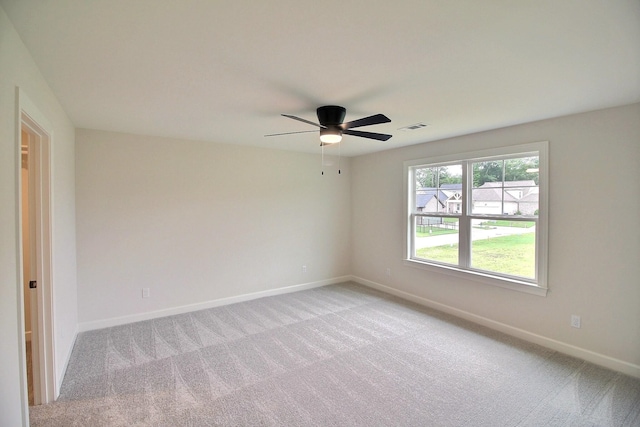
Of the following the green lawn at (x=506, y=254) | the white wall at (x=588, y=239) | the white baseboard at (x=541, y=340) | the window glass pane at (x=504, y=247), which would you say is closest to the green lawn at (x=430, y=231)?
the green lawn at (x=506, y=254)

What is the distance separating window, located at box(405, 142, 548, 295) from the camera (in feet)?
11.1

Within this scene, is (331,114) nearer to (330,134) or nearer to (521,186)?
(330,134)

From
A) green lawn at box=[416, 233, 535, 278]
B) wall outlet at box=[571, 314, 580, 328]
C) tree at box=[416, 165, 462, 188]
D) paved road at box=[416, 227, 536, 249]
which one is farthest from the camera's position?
tree at box=[416, 165, 462, 188]

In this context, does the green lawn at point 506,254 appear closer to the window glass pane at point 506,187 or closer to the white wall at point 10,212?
the window glass pane at point 506,187

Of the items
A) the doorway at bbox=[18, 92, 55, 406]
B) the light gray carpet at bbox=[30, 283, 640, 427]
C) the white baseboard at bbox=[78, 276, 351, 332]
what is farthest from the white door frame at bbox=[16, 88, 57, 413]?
the white baseboard at bbox=[78, 276, 351, 332]

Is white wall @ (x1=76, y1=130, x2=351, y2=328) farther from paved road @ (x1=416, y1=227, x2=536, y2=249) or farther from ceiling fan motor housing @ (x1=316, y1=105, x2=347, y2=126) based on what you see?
ceiling fan motor housing @ (x1=316, y1=105, x2=347, y2=126)

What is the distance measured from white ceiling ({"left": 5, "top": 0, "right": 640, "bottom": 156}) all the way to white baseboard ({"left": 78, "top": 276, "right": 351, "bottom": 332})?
2.48 meters

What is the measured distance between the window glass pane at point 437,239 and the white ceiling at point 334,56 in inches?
69.8

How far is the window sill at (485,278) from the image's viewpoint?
333 centimetres

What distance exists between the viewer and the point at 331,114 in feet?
8.90

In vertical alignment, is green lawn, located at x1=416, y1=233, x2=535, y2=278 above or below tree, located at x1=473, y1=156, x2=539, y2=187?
below

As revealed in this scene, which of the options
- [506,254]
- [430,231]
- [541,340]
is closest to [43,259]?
[430,231]

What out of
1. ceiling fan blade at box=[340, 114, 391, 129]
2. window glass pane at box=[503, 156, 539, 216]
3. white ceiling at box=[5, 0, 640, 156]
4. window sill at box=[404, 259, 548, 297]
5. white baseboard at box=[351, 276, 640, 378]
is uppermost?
white ceiling at box=[5, 0, 640, 156]

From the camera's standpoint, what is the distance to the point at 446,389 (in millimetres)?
2484
